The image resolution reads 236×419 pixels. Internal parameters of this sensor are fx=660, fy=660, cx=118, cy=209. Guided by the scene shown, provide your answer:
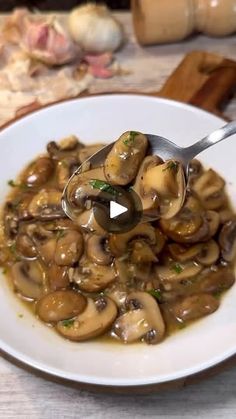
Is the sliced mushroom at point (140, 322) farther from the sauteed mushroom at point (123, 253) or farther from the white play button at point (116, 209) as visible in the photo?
the white play button at point (116, 209)

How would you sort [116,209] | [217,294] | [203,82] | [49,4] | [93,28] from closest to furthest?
[116,209], [217,294], [203,82], [93,28], [49,4]

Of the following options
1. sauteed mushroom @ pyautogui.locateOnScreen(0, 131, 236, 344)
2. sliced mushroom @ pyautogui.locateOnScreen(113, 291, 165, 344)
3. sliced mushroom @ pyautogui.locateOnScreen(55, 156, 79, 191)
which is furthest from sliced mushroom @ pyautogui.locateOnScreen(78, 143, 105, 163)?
sliced mushroom @ pyautogui.locateOnScreen(113, 291, 165, 344)

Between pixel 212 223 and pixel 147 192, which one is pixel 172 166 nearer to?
pixel 147 192

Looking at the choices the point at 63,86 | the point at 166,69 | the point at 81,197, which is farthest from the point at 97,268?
the point at 166,69

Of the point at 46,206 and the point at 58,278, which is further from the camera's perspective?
the point at 46,206

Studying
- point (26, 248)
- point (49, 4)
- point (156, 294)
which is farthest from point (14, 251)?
point (49, 4)

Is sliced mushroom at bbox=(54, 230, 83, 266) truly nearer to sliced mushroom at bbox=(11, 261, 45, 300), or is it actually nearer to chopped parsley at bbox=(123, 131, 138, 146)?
sliced mushroom at bbox=(11, 261, 45, 300)
